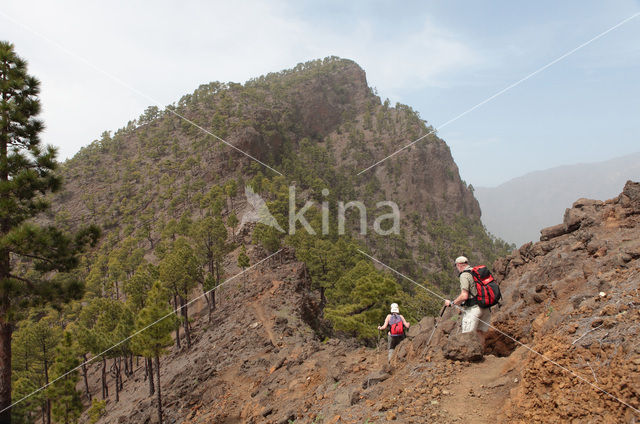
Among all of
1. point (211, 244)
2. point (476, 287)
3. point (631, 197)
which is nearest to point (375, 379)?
point (476, 287)

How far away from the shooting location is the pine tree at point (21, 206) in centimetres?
1013

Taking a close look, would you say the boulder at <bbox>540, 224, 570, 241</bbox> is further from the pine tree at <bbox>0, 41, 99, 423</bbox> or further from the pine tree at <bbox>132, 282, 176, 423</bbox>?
the pine tree at <bbox>132, 282, 176, 423</bbox>

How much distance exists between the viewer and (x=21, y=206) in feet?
35.1

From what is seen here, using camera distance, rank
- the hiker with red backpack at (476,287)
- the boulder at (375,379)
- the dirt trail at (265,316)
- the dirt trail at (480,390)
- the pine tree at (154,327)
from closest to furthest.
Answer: the dirt trail at (480,390) → the hiker with red backpack at (476,287) → the boulder at (375,379) → the pine tree at (154,327) → the dirt trail at (265,316)

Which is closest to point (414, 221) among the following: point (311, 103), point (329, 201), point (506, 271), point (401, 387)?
point (329, 201)

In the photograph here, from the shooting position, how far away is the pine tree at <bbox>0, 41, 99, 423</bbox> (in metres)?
10.1

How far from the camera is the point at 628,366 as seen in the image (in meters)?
4.48

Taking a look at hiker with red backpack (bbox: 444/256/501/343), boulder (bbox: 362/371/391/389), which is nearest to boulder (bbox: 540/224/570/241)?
hiker with red backpack (bbox: 444/256/501/343)

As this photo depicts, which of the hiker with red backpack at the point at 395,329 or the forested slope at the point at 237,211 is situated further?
the forested slope at the point at 237,211

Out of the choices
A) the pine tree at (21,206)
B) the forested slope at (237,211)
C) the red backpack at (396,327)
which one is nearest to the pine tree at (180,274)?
the forested slope at (237,211)

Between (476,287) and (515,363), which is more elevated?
(476,287)

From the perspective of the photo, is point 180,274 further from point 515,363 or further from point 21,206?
point 515,363

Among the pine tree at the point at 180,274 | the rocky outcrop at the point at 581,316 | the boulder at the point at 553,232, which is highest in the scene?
the boulder at the point at 553,232

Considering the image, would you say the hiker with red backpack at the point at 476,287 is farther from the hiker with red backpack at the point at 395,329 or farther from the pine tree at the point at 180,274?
the pine tree at the point at 180,274
